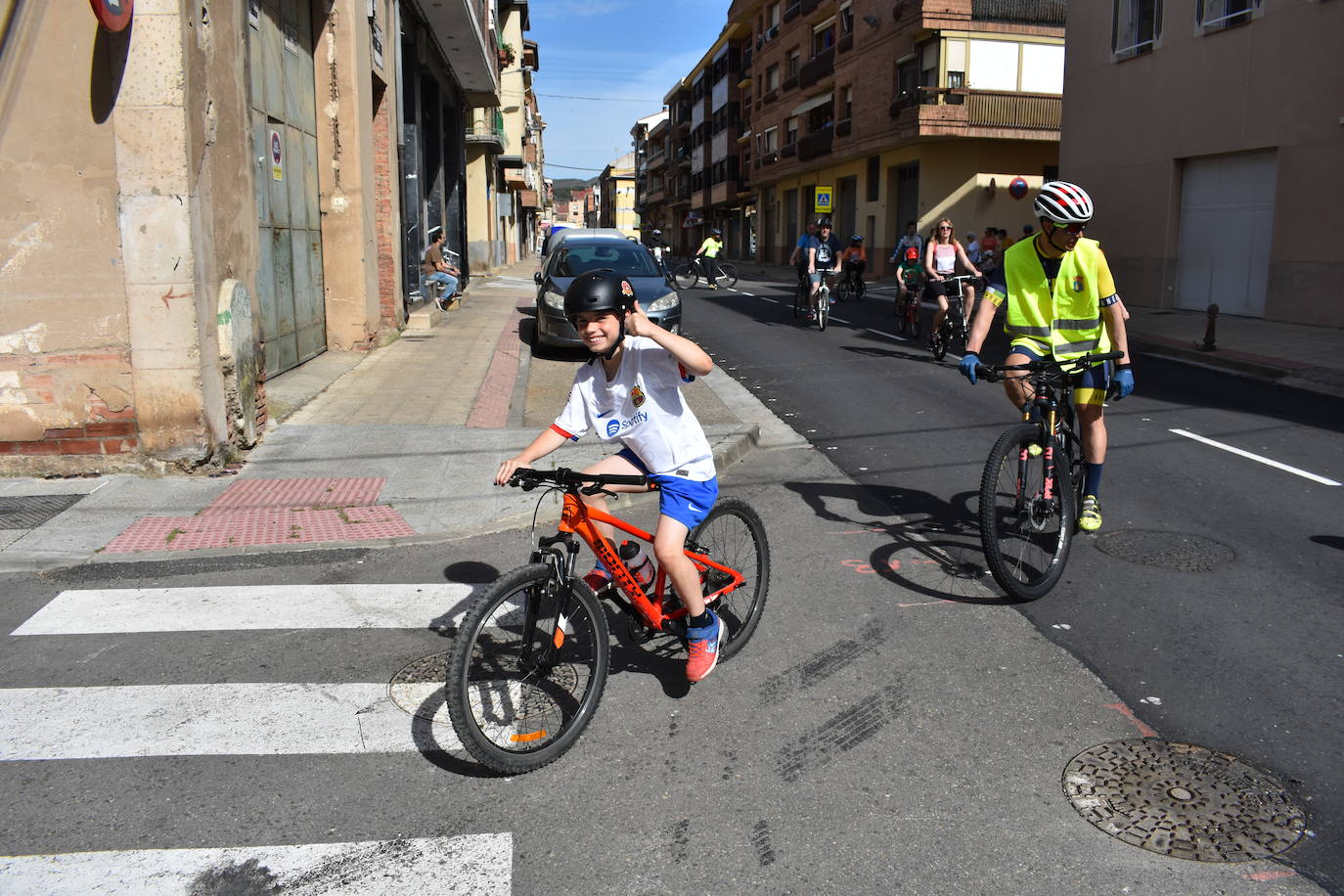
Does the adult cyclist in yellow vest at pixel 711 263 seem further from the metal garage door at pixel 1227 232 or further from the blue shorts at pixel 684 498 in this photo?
the blue shorts at pixel 684 498

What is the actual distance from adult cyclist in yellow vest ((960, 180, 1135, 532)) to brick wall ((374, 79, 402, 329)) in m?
11.3

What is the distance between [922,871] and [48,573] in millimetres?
4937

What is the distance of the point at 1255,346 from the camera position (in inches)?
571

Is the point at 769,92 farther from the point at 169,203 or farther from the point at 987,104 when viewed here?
the point at 169,203

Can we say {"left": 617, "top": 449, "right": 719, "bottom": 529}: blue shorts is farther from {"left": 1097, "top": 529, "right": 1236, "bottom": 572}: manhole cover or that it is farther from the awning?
the awning

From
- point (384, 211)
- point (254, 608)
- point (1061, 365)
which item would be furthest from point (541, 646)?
point (384, 211)

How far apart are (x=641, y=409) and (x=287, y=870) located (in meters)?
1.89

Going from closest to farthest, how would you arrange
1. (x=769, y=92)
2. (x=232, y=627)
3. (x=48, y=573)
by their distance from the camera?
(x=232, y=627)
(x=48, y=573)
(x=769, y=92)

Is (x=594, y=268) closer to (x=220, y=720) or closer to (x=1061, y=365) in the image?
(x=1061, y=365)

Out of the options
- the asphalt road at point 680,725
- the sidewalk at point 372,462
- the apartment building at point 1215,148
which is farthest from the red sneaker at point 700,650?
the apartment building at point 1215,148

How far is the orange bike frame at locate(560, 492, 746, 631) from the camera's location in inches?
147

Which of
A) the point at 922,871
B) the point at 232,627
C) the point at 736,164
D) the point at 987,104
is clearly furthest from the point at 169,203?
the point at 736,164

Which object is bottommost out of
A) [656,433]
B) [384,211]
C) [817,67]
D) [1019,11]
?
[656,433]

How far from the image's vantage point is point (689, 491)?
3.94 m
